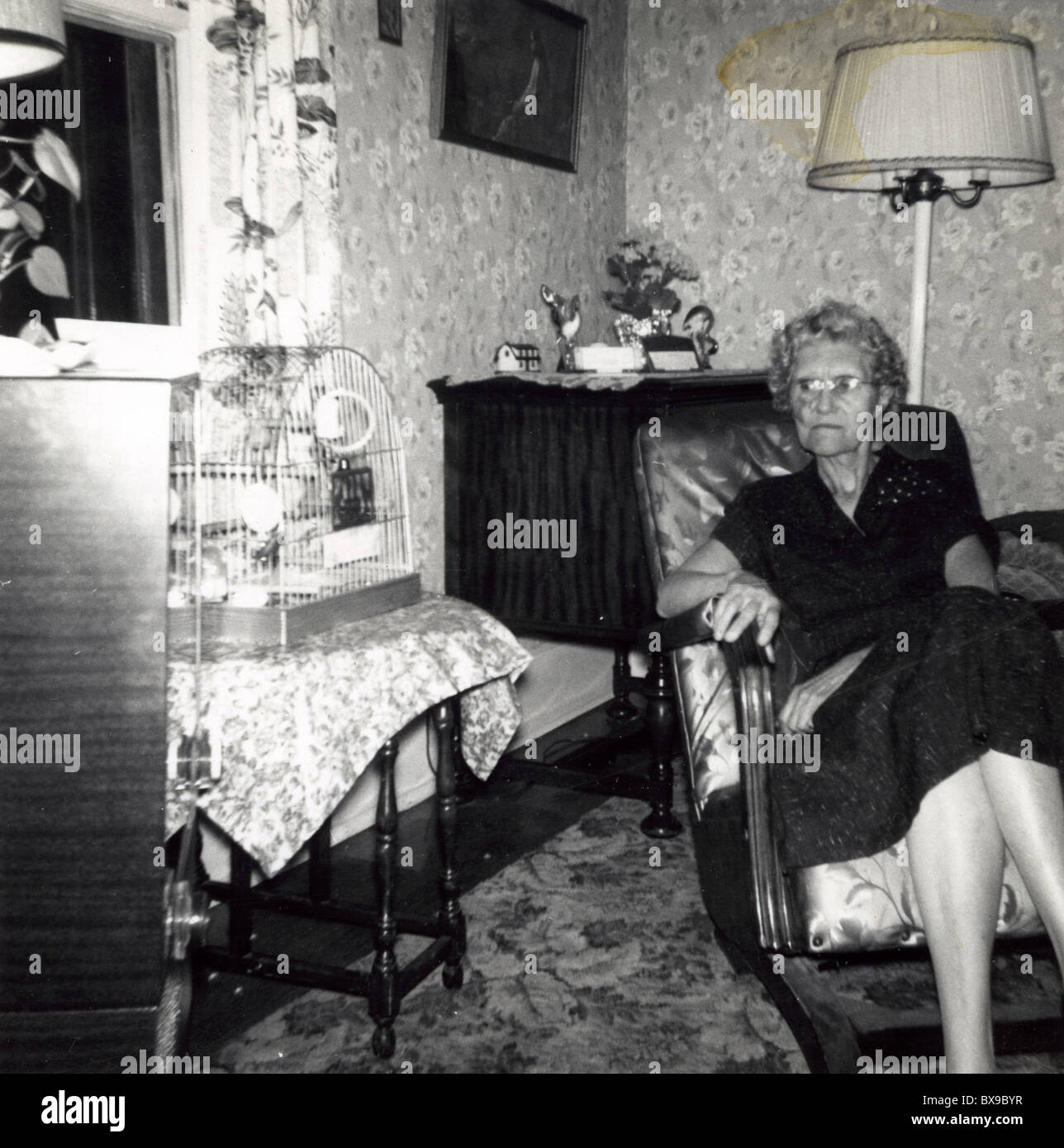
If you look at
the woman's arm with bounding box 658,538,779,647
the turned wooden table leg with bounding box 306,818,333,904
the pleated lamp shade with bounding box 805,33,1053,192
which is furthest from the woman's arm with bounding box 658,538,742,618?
the pleated lamp shade with bounding box 805,33,1053,192

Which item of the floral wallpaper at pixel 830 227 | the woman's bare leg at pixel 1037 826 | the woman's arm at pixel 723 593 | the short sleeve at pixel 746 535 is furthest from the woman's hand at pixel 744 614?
the floral wallpaper at pixel 830 227

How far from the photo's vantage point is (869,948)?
5.31ft

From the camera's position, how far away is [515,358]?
9.76ft

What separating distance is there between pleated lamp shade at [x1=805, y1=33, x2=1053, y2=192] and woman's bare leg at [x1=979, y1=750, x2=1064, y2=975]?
60.2 inches

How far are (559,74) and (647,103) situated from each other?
0.53m

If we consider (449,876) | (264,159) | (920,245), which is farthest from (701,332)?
(449,876)

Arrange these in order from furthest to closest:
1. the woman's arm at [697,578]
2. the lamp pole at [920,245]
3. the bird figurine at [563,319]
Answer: the bird figurine at [563,319], the lamp pole at [920,245], the woman's arm at [697,578]

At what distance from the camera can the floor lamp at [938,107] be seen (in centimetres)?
251

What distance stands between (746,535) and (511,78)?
166cm

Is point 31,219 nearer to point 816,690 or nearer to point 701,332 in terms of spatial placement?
point 816,690

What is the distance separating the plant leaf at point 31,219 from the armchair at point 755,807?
1.14 metres

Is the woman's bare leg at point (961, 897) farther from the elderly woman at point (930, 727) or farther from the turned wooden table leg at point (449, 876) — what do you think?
the turned wooden table leg at point (449, 876)
